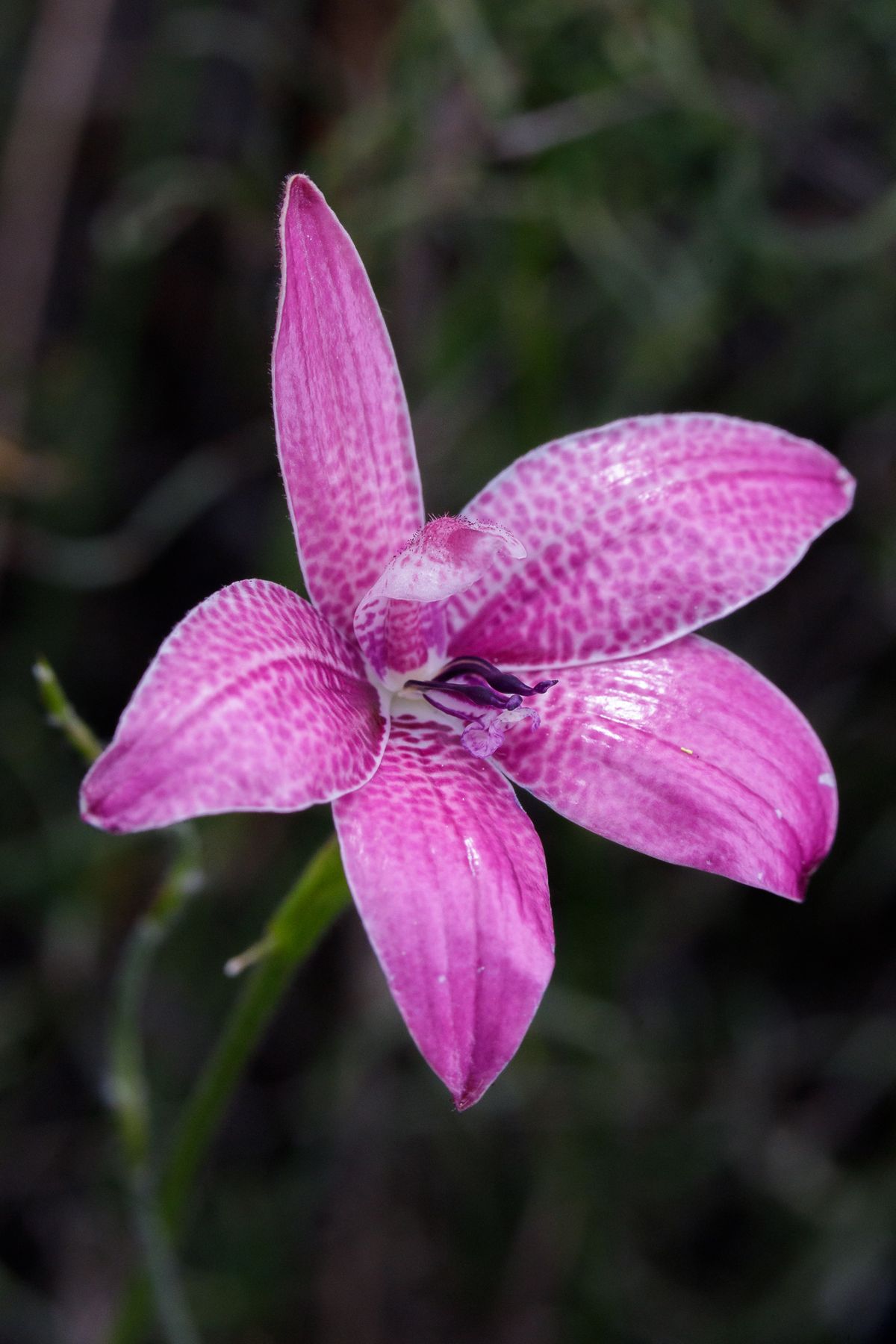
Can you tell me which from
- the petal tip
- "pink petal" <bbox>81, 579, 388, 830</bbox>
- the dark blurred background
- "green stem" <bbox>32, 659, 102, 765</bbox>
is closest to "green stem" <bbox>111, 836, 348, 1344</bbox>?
"pink petal" <bbox>81, 579, 388, 830</bbox>

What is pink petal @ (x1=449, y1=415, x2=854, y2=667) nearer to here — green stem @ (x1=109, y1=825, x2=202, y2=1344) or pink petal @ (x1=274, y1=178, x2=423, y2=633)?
pink petal @ (x1=274, y1=178, x2=423, y2=633)

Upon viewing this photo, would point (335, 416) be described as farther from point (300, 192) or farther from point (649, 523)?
point (649, 523)

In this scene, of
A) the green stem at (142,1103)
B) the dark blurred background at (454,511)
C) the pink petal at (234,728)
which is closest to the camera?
the pink petal at (234,728)

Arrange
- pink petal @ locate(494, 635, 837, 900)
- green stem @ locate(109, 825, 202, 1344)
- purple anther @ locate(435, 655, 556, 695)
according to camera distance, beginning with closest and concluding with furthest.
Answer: pink petal @ locate(494, 635, 837, 900)
purple anther @ locate(435, 655, 556, 695)
green stem @ locate(109, 825, 202, 1344)

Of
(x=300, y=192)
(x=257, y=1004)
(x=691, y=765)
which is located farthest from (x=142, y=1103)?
(x=300, y=192)

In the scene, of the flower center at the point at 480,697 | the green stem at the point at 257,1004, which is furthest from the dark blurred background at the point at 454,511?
the flower center at the point at 480,697

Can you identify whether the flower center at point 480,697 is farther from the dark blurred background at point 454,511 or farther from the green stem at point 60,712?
the dark blurred background at point 454,511
